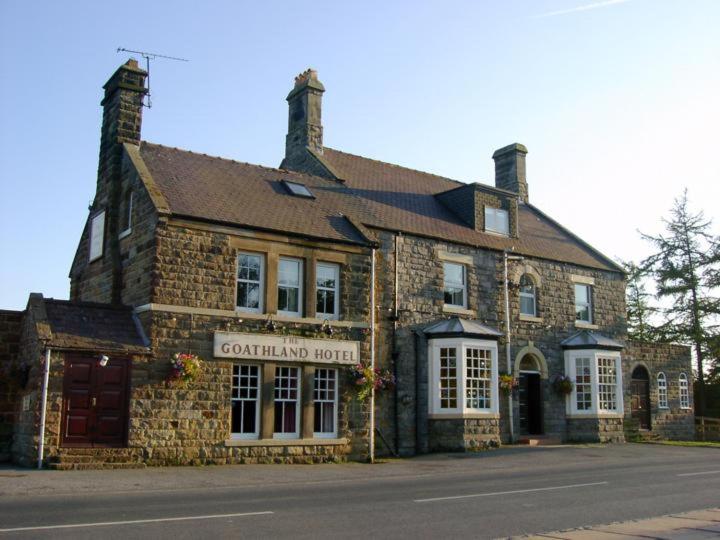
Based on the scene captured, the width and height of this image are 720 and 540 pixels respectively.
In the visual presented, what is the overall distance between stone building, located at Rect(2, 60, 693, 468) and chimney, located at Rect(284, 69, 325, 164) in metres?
0.08

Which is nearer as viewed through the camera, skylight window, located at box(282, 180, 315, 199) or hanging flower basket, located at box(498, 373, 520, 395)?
skylight window, located at box(282, 180, 315, 199)

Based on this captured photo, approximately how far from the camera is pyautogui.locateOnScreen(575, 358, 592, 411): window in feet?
89.2

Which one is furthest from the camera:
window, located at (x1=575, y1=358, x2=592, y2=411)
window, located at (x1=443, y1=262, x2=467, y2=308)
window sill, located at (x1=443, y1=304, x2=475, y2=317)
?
window, located at (x1=575, y1=358, x2=592, y2=411)

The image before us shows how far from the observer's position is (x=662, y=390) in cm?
3247

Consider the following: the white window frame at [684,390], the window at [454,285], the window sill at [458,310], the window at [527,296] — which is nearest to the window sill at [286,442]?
the window sill at [458,310]

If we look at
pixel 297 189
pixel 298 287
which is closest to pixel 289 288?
pixel 298 287

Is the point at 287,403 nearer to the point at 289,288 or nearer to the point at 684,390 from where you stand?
the point at 289,288

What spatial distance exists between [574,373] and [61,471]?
17.9m

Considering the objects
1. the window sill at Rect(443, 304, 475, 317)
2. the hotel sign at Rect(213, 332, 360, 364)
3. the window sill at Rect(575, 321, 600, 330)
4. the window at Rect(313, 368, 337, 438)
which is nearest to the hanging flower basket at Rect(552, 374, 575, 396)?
the window sill at Rect(575, 321, 600, 330)

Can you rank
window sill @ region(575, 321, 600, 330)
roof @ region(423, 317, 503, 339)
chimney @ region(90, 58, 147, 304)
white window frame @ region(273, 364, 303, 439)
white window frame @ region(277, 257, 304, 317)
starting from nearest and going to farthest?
white window frame @ region(273, 364, 303, 439), white window frame @ region(277, 257, 304, 317), chimney @ region(90, 58, 147, 304), roof @ region(423, 317, 503, 339), window sill @ region(575, 321, 600, 330)

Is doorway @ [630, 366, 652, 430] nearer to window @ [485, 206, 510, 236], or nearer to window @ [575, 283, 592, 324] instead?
window @ [575, 283, 592, 324]

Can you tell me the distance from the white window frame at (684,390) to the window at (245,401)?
21.4m

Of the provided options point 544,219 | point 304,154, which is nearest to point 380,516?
point 304,154

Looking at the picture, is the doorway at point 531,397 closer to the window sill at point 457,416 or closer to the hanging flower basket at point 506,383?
the hanging flower basket at point 506,383
